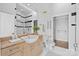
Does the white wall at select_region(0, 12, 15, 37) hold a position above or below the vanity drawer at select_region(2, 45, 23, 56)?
above

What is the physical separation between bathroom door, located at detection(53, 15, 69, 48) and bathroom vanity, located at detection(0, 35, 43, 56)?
261mm

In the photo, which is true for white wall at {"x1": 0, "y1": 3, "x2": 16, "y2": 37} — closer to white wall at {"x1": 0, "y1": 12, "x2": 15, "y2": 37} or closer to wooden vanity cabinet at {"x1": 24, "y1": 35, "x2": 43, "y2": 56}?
white wall at {"x1": 0, "y1": 12, "x2": 15, "y2": 37}

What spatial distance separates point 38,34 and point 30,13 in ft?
1.19

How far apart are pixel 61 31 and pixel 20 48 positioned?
695 mm

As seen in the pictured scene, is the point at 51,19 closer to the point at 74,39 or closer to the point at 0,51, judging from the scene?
the point at 74,39

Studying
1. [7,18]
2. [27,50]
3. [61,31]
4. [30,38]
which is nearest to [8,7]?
[7,18]

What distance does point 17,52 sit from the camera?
61.8 inches

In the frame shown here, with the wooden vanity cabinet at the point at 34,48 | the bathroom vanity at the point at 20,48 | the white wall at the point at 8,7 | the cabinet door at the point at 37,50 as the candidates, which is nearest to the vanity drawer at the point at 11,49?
the bathroom vanity at the point at 20,48

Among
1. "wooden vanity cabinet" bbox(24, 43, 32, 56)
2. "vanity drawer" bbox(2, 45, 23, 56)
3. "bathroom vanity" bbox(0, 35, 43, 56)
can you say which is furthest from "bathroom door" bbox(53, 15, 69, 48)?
"vanity drawer" bbox(2, 45, 23, 56)

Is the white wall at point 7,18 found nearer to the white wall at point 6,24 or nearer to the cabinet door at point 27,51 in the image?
the white wall at point 6,24

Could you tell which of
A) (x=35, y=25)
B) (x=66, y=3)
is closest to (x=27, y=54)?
(x=35, y=25)

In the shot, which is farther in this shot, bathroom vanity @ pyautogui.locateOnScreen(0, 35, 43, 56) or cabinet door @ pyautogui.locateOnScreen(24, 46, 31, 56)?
cabinet door @ pyautogui.locateOnScreen(24, 46, 31, 56)

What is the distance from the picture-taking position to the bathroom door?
1.62 metres

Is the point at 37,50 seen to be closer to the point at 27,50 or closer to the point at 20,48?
the point at 27,50
